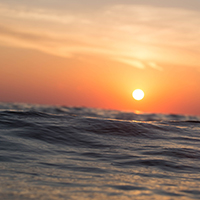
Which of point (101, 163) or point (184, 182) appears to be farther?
point (101, 163)

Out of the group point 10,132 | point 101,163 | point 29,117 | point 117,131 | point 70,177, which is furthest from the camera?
point 29,117

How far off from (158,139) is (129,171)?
4648 mm

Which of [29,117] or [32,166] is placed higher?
[29,117]

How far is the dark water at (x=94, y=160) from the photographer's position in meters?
4.68

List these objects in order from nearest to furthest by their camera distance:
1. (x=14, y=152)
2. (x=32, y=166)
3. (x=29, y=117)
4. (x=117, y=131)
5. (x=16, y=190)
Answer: (x=16, y=190) → (x=32, y=166) → (x=14, y=152) → (x=117, y=131) → (x=29, y=117)

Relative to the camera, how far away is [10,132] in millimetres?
9656

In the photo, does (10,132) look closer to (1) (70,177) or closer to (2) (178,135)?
(1) (70,177)

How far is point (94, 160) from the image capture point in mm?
7016

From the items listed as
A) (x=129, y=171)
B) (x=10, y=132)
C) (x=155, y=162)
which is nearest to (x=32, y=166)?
(x=129, y=171)

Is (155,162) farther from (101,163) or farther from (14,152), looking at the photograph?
(14,152)

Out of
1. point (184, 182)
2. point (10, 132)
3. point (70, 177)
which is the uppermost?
point (10, 132)

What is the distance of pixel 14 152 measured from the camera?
23.7 ft

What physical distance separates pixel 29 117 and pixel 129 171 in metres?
7.79

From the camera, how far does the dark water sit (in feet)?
15.4
